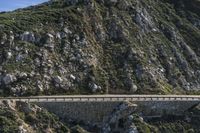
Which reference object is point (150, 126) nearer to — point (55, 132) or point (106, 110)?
point (106, 110)

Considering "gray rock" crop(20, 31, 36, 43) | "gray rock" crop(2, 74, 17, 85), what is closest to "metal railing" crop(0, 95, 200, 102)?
"gray rock" crop(2, 74, 17, 85)

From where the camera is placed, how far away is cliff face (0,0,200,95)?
132m

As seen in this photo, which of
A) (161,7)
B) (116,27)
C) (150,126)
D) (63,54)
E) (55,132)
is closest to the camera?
(55,132)

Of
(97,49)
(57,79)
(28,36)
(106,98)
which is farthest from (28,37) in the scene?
(106,98)

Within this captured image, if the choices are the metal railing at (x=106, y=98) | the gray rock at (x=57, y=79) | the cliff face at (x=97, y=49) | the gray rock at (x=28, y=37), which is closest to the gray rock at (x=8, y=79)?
the cliff face at (x=97, y=49)

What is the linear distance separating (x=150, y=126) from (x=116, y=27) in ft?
105

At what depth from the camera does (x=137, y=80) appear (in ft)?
465

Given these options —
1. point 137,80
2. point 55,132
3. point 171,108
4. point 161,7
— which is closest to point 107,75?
point 137,80

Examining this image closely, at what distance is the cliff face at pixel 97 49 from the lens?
434 feet

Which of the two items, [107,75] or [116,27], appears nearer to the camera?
[107,75]

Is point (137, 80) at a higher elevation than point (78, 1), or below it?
below

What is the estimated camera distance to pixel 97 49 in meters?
146

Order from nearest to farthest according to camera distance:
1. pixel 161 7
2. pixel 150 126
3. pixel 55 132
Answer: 1. pixel 55 132
2. pixel 150 126
3. pixel 161 7

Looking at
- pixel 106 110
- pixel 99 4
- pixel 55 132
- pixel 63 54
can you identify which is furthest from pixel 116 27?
pixel 55 132
